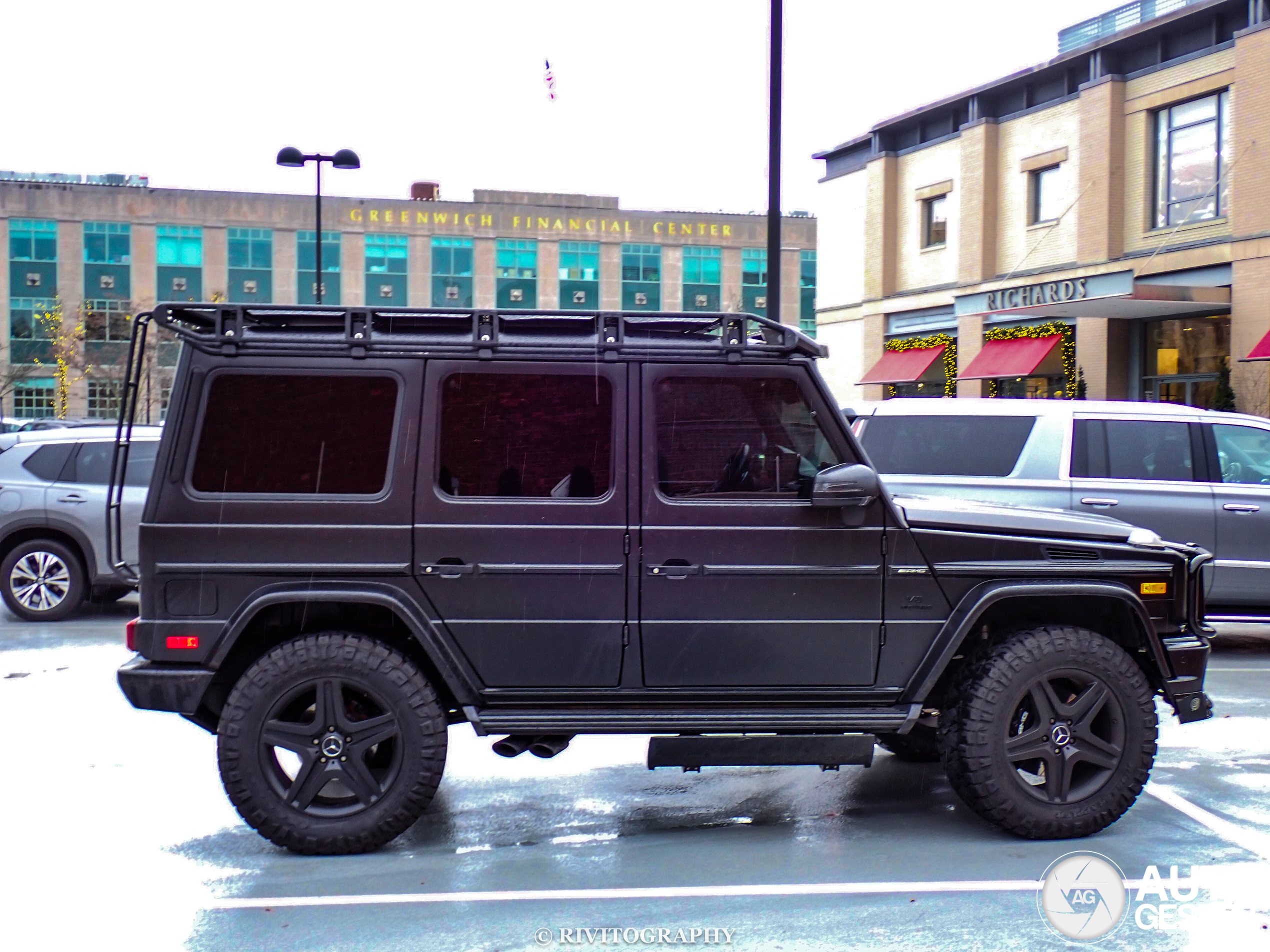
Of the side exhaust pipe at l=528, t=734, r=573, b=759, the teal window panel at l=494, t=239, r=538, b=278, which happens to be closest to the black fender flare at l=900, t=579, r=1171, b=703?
the side exhaust pipe at l=528, t=734, r=573, b=759

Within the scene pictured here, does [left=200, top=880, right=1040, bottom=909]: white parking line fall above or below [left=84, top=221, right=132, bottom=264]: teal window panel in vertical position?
below

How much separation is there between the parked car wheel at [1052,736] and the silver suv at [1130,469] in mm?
4188

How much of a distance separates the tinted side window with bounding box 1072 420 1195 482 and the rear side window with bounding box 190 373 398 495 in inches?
241

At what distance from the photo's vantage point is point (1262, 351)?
69.3 feet

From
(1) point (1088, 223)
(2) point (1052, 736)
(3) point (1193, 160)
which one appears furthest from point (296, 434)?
(1) point (1088, 223)

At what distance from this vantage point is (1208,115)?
2386 cm

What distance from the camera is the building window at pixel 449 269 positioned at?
212ft

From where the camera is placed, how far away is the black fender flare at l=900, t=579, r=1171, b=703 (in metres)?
4.98

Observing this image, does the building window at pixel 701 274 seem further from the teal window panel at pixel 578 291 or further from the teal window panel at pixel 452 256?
the teal window panel at pixel 452 256

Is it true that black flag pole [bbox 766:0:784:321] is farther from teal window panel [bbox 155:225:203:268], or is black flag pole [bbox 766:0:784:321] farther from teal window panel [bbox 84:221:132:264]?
teal window panel [bbox 84:221:132:264]

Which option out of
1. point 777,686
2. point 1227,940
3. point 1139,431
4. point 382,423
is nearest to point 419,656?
point 382,423

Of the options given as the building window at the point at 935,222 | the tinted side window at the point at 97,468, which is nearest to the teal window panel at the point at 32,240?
the building window at the point at 935,222

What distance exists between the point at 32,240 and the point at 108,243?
143 inches

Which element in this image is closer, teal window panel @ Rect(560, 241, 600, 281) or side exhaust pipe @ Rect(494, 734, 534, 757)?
side exhaust pipe @ Rect(494, 734, 534, 757)
